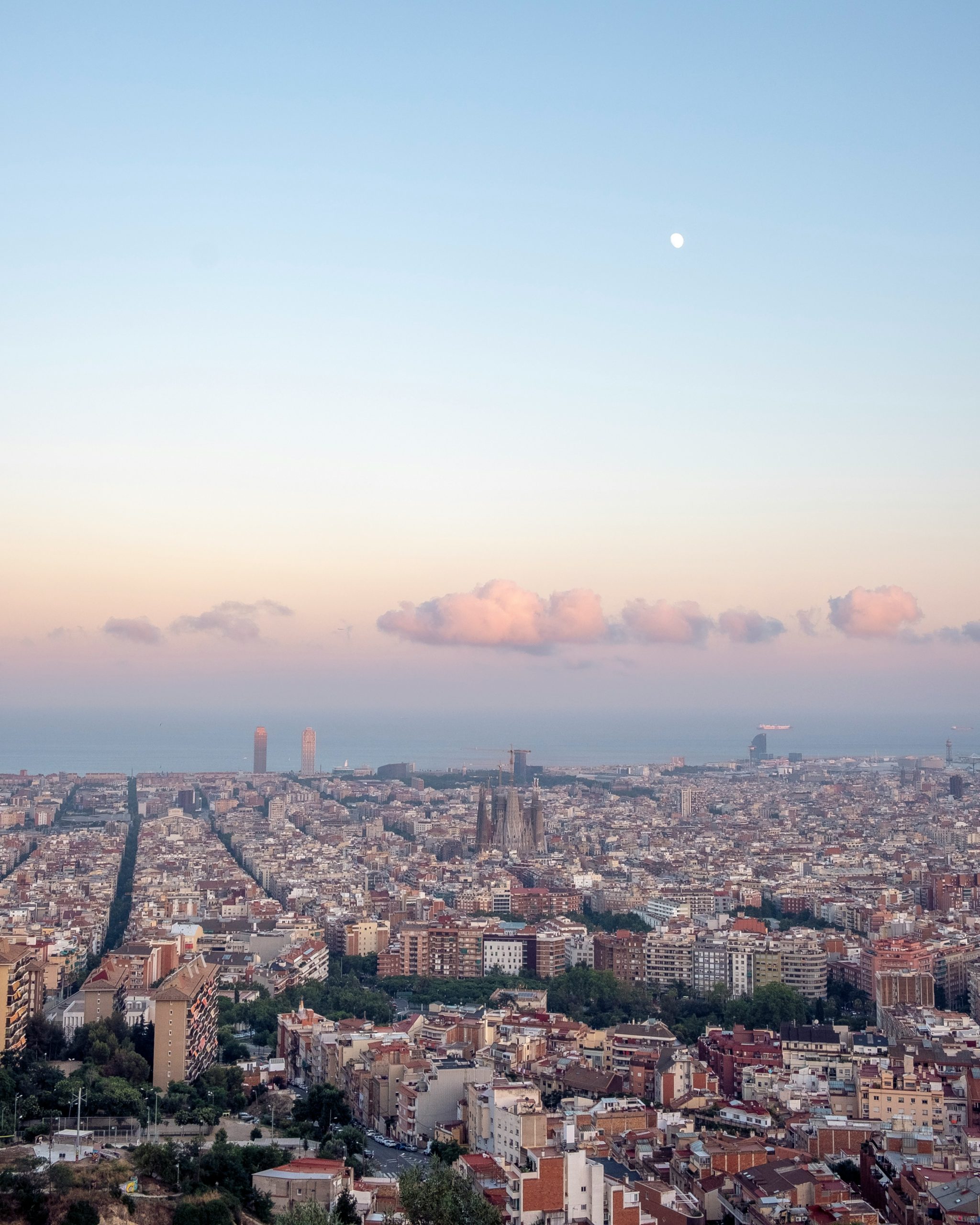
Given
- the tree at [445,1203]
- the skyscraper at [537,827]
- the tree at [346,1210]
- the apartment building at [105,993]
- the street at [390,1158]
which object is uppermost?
the skyscraper at [537,827]

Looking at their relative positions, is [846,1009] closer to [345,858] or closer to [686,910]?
[686,910]

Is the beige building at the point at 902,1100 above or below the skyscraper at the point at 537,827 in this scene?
below

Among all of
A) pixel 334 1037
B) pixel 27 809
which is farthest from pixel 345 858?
pixel 334 1037

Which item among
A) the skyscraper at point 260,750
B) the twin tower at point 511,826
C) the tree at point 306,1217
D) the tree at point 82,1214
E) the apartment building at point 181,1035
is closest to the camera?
the tree at point 306,1217

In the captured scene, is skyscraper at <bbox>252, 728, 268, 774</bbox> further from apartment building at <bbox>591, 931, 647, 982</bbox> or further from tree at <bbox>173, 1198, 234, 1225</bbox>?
tree at <bbox>173, 1198, 234, 1225</bbox>

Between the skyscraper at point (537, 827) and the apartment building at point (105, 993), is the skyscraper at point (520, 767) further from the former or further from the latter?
the apartment building at point (105, 993)

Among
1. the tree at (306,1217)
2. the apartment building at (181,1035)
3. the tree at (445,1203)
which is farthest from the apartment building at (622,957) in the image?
the tree at (306,1217)

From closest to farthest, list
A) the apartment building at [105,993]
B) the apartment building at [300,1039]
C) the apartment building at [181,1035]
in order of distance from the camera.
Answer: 1. the apartment building at [181,1035]
2. the apartment building at [300,1039]
3. the apartment building at [105,993]
